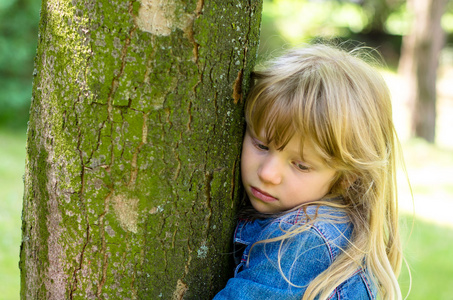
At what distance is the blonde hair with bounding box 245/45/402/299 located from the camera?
1519 millimetres

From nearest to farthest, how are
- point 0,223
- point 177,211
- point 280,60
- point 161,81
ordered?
point 161,81, point 177,211, point 280,60, point 0,223

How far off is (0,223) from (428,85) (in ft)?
27.5

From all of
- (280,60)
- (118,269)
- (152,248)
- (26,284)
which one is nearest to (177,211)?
(152,248)

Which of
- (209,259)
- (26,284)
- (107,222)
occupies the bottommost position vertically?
(26,284)

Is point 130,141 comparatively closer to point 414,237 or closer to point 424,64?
point 414,237

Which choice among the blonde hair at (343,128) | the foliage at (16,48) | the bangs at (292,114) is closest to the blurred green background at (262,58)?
the foliage at (16,48)

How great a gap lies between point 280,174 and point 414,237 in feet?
14.5

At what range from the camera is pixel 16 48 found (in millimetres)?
7496

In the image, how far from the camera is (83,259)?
135 cm

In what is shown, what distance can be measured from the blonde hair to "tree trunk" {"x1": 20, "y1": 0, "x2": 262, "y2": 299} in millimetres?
155

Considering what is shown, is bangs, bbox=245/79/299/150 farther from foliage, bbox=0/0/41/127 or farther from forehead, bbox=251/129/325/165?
foliage, bbox=0/0/41/127

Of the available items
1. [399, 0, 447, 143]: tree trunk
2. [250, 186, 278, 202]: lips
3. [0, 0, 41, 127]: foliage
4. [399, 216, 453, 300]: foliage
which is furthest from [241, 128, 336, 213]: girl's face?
[399, 0, 447, 143]: tree trunk

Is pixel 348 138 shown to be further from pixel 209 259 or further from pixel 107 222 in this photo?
pixel 107 222

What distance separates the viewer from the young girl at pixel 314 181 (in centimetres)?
147
